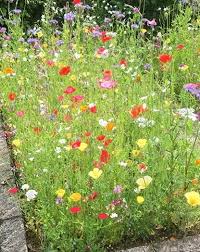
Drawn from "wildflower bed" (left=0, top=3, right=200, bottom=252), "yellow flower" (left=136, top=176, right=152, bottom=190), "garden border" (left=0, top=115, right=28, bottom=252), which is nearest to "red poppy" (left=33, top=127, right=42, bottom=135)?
"wildflower bed" (left=0, top=3, right=200, bottom=252)

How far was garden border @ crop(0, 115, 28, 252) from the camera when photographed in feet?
9.09

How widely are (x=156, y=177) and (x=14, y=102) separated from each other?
57.9 inches

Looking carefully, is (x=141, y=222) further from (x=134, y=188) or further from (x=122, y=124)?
(x=122, y=124)

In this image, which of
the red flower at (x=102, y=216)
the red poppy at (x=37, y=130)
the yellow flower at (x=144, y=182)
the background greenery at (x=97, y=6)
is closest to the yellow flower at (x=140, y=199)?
the yellow flower at (x=144, y=182)

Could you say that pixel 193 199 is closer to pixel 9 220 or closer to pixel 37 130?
pixel 9 220

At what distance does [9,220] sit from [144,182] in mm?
736

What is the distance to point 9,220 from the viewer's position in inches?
114

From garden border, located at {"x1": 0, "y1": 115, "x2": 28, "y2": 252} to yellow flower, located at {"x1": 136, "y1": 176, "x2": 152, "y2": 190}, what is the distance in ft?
2.06

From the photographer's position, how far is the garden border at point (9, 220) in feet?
9.09

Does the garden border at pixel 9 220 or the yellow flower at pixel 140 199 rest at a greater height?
the yellow flower at pixel 140 199

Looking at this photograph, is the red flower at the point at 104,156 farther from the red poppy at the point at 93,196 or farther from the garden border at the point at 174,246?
the garden border at the point at 174,246

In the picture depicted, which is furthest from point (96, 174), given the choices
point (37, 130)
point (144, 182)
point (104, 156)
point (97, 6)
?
point (97, 6)

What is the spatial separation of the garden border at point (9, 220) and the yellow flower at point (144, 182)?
63cm

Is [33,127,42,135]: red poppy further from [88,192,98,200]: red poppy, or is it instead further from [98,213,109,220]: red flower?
[98,213,109,220]: red flower
